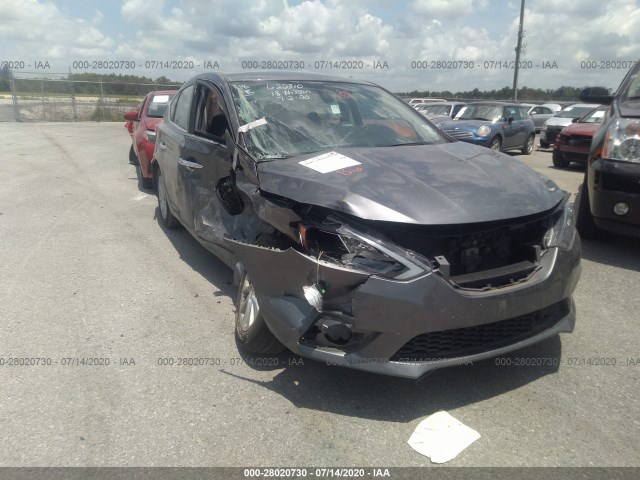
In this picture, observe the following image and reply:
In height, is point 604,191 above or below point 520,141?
above

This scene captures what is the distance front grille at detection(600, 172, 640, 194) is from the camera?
185 inches

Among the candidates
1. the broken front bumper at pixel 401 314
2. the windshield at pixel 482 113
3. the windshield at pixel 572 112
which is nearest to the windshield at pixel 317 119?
the broken front bumper at pixel 401 314

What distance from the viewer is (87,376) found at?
3.35 meters

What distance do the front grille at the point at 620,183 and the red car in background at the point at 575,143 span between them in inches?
294

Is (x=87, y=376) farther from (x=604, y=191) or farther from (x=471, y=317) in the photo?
(x=604, y=191)

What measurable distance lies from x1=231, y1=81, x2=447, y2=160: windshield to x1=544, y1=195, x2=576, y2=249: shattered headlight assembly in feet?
4.08

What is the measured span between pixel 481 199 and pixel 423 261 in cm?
58

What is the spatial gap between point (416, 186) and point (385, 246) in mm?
531

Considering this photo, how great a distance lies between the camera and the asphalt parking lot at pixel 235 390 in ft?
8.64

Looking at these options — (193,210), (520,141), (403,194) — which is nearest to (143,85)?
(520,141)

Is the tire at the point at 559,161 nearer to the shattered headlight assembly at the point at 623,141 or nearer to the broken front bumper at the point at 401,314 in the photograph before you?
the shattered headlight assembly at the point at 623,141

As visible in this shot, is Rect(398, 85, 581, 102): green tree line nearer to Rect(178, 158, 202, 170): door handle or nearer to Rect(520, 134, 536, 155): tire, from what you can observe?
Rect(520, 134, 536, 155): tire

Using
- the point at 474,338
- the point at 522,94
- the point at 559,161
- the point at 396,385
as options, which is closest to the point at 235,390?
the point at 396,385

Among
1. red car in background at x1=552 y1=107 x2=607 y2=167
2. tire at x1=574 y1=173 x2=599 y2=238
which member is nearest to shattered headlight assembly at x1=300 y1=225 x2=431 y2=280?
tire at x1=574 y1=173 x2=599 y2=238
